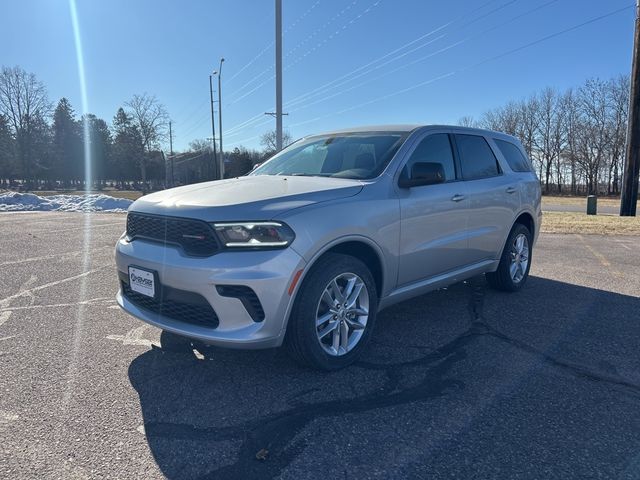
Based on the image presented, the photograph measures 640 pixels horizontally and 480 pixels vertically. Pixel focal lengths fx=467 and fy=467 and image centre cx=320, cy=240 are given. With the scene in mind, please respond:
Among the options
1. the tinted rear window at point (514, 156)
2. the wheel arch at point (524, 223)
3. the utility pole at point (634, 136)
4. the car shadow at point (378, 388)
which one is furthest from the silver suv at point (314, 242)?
the utility pole at point (634, 136)

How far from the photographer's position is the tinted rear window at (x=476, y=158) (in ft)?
15.6

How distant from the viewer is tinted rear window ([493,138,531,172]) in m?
5.56

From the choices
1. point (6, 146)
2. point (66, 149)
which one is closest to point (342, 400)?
point (6, 146)

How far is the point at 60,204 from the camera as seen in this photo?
2067 centimetres

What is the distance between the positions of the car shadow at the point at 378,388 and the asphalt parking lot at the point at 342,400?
0.01 m

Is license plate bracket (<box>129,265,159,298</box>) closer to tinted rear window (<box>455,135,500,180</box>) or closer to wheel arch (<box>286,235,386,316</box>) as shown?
wheel arch (<box>286,235,386,316</box>)

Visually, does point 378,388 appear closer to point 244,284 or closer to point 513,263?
point 244,284

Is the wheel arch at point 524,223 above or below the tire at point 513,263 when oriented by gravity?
above

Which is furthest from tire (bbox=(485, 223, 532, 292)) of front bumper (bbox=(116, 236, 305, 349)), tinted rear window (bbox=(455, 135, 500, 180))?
front bumper (bbox=(116, 236, 305, 349))

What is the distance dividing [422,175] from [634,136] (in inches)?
627

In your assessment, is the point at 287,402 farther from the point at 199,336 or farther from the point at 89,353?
the point at 89,353

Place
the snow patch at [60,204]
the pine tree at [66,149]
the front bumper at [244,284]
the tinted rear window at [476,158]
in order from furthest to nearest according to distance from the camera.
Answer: the pine tree at [66,149], the snow patch at [60,204], the tinted rear window at [476,158], the front bumper at [244,284]

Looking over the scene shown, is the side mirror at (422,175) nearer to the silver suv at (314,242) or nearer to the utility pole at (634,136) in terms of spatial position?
the silver suv at (314,242)

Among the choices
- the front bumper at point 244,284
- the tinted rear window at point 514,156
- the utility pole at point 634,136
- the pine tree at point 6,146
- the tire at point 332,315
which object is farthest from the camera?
the pine tree at point 6,146
